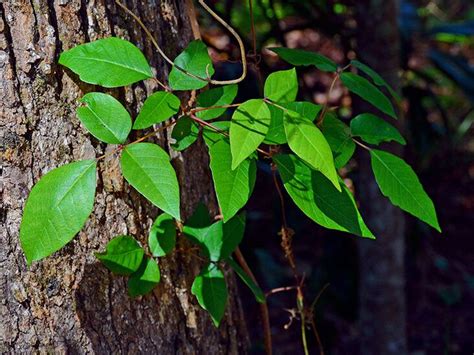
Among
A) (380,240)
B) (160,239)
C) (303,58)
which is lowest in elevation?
(380,240)

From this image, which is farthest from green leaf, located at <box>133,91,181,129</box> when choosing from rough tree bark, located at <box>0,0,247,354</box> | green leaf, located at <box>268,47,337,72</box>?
green leaf, located at <box>268,47,337,72</box>

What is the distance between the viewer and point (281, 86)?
965 millimetres

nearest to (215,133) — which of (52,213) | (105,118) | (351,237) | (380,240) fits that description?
(105,118)

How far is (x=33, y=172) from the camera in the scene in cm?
100

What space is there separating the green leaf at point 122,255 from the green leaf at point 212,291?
11cm

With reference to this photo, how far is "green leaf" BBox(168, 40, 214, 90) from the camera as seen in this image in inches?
39.3

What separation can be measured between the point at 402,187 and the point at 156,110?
1.29ft

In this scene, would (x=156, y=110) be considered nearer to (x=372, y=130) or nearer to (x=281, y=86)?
(x=281, y=86)

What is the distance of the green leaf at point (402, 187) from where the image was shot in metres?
1.04

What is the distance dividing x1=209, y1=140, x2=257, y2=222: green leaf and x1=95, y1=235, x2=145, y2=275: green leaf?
23 cm

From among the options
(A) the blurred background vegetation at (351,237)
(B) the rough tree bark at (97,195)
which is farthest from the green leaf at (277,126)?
(A) the blurred background vegetation at (351,237)

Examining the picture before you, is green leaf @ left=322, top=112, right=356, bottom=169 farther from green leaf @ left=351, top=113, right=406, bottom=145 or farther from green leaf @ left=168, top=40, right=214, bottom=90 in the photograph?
green leaf @ left=168, top=40, right=214, bottom=90

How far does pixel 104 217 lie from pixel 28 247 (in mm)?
169

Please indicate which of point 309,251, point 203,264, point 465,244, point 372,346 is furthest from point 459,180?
point 203,264
